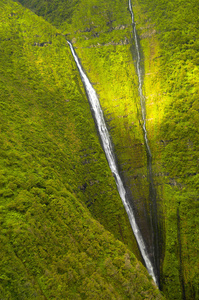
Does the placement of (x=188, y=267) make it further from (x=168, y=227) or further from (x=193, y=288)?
(x=168, y=227)

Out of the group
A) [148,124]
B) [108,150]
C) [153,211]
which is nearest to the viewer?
[153,211]

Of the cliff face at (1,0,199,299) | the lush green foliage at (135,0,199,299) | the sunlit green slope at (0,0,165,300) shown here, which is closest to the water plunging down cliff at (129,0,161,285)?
the cliff face at (1,0,199,299)

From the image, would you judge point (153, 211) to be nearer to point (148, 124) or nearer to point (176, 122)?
point (176, 122)

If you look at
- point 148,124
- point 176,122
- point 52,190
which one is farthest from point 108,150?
point 52,190

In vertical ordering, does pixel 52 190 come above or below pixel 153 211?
above

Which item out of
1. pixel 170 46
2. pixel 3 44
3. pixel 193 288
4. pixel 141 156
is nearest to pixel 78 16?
pixel 3 44

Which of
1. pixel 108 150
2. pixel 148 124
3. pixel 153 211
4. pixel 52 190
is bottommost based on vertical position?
pixel 153 211

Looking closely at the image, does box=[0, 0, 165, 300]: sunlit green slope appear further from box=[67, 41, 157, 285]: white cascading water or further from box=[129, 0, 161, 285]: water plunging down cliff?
box=[129, 0, 161, 285]: water plunging down cliff
